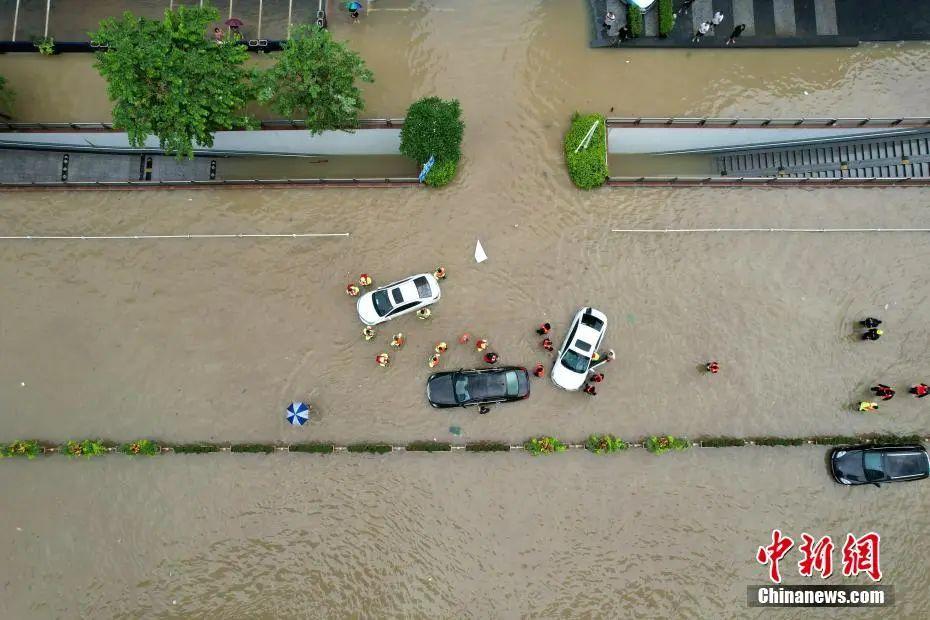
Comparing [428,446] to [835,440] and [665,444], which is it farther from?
[835,440]

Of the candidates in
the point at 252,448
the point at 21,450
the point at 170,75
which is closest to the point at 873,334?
the point at 252,448

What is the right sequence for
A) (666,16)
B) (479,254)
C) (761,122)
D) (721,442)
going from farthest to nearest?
(666,16) → (761,122) → (479,254) → (721,442)

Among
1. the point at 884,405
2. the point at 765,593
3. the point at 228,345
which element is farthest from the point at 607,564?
the point at 228,345

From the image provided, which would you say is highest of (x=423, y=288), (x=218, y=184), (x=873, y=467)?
(x=218, y=184)

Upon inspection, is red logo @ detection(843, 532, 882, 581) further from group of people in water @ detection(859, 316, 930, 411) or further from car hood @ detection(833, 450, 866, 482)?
group of people in water @ detection(859, 316, 930, 411)

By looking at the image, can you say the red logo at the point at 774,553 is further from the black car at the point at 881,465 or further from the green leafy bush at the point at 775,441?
the green leafy bush at the point at 775,441

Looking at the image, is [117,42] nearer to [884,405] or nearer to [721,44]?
[721,44]
